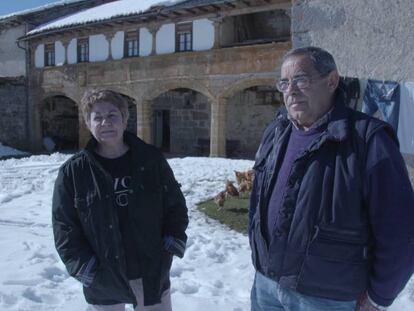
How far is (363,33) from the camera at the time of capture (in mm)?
5148

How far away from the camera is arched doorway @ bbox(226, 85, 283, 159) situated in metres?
15.6

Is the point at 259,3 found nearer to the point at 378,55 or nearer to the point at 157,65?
the point at 157,65

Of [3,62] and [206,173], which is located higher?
[3,62]

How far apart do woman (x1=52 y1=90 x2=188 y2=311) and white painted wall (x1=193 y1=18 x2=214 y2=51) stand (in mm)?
12020

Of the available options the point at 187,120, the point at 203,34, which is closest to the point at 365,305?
the point at 203,34

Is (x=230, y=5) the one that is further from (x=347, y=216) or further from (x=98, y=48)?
(x=347, y=216)

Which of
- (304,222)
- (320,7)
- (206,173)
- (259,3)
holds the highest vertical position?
(259,3)

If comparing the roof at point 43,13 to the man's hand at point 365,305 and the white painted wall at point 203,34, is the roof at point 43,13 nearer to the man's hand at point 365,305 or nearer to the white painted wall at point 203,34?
the white painted wall at point 203,34

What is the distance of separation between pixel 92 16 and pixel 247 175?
11.9 m

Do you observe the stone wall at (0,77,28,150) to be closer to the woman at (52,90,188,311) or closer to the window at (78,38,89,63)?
the window at (78,38,89,63)

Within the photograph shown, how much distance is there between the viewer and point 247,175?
324 inches

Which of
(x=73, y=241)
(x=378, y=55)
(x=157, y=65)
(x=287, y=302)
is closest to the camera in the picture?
(x=287, y=302)

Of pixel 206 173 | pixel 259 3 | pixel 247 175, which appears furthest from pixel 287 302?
pixel 259 3

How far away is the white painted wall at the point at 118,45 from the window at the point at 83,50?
1457 millimetres
